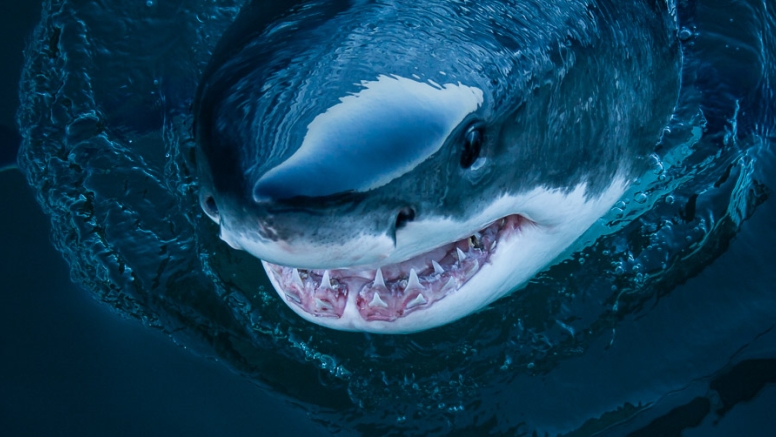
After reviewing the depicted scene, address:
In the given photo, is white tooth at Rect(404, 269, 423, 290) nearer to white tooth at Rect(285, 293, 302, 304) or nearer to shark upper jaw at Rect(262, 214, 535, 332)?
shark upper jaw at Rect(262, 214, 535, 332)

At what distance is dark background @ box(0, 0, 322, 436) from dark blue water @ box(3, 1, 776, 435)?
1 cm

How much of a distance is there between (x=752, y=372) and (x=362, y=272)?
127 cm

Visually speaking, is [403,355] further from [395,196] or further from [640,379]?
[395,196]

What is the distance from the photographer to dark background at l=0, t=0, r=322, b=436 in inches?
81.4

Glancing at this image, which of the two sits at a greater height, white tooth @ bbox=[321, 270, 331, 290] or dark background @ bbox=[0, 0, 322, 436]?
white tooth @ bbox=[321, 270, 331, 290]

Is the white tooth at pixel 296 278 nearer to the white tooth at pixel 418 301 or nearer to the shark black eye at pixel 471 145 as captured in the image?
the white tooth at pixel 418 301

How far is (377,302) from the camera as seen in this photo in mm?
1493

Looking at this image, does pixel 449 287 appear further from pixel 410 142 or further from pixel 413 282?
pixel 410 142

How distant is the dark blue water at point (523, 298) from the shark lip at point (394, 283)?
0.62 metres

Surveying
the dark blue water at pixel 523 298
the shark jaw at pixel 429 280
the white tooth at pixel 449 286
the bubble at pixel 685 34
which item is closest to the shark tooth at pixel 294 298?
the shark jaw at pixel 429 280

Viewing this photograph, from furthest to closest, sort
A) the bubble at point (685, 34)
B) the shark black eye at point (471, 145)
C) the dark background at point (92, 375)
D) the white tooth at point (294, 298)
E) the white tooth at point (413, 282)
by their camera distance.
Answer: the bubble at point (685, 34)
the dark background at point (92, 375)
the white tooth at point (294, 298)
the white tooth at point (413, 282)
the shark black eye at point (471, 145)

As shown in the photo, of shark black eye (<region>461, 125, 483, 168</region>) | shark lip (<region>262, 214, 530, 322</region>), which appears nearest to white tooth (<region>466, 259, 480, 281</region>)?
shark lip (<region>262, 214, 530, 322</region>)

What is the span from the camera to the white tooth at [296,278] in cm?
156

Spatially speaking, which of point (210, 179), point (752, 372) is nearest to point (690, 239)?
point (752, 372)
